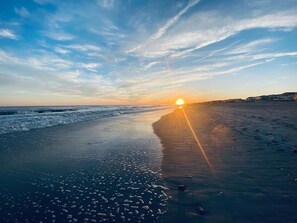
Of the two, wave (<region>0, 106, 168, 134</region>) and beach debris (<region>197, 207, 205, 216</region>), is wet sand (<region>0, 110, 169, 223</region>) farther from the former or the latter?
wave (<region>0, 106, 168, 134</region>)

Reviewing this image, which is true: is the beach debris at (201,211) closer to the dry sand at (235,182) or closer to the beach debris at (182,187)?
the dry sand at (235,182)


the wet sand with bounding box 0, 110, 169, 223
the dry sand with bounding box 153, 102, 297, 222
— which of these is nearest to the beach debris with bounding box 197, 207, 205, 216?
the dry sand with bounding box 153, 102, 297, 222

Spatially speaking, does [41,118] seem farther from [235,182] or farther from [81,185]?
[235,182]

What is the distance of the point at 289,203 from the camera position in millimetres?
5066

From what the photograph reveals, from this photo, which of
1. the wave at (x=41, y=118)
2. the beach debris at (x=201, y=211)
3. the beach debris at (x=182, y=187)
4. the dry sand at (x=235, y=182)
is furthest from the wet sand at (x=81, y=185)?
the wave at (x=41, y=118)

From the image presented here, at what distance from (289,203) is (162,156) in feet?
19.1

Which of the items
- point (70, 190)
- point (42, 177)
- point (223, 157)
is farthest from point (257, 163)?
point (42, 177)

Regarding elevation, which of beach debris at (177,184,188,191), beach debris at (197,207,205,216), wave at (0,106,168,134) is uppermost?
wave at (0,106,168,134)

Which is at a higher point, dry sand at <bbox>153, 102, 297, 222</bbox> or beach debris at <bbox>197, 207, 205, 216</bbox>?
dry sand at <bbox>153, 102, 297, 222</bbox>

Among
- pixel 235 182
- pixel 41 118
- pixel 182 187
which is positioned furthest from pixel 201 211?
pixel 41 118

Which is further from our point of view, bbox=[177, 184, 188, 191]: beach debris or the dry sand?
bbox=[177, 184, 188, 191]: beach debris

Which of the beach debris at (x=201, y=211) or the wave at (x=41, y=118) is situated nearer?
the beach debris at (x=201, y=211)

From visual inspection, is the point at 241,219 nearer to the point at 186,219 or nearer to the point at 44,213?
the point at 186,219

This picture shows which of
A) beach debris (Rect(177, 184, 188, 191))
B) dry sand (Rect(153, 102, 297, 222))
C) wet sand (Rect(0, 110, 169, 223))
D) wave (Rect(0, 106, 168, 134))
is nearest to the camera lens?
dry sand (Rect(153, 102, 297, 222))
